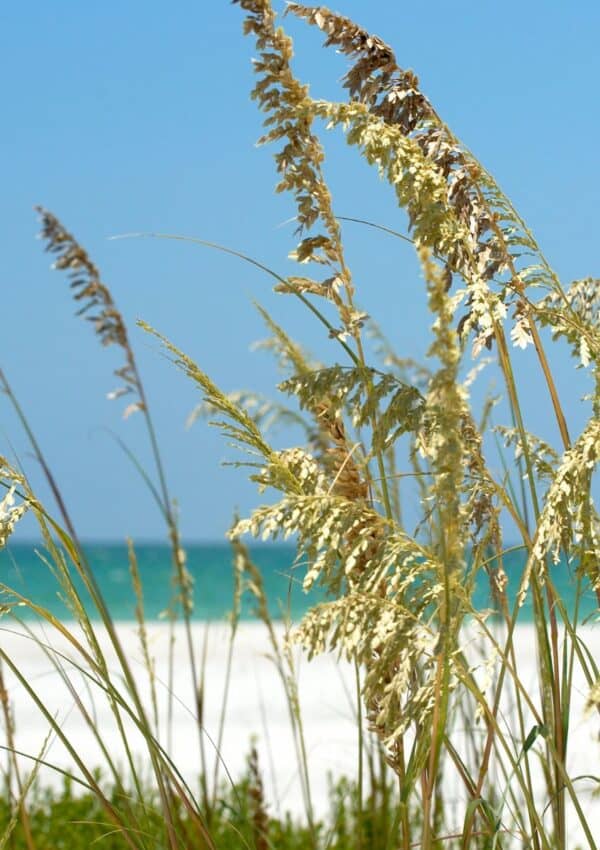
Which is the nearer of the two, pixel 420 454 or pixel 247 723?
pixel 420 454

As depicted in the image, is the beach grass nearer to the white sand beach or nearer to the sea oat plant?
the sea oat plant

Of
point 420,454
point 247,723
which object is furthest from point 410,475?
point 247,723

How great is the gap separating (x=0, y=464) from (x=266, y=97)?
2.05 feet

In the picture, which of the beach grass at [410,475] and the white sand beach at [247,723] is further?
the white sand beach at [247,723]

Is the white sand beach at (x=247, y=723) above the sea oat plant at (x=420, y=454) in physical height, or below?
below

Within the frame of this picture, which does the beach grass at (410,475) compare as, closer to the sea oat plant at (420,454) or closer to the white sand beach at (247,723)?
the sea oat plant at (420,454)

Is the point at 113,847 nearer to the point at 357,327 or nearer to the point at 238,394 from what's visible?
the point at 238,394

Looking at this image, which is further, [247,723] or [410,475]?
[247,723]

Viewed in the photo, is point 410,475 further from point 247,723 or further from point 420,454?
point 247,723

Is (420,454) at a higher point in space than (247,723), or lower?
higher

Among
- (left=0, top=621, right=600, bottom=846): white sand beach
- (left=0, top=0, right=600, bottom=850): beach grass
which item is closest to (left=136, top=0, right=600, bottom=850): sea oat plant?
(left=0, top=0, right=600, bottom=850): beach grass

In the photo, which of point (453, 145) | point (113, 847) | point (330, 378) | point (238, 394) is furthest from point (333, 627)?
point (113, 847)

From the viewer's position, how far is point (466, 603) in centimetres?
124

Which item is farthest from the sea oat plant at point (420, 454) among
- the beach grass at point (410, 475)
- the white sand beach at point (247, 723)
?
the white sand beach at point (247, 723)
